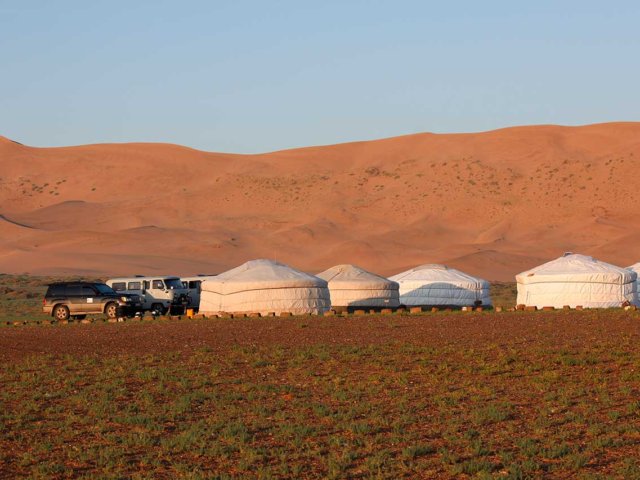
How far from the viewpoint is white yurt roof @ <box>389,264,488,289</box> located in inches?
1756

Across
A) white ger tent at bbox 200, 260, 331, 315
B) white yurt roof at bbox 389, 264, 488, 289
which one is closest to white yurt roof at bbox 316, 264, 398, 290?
white yurt roof at bbox 389, 264, 488, 289

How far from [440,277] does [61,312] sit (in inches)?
588

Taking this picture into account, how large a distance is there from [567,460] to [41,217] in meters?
106

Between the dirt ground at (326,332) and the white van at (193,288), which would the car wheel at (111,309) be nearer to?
the dirt ground at (326,332)

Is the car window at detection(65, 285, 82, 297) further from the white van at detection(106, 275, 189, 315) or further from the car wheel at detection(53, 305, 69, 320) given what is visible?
the white van at detection(106, 275, 189, 315)

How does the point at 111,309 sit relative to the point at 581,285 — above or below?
below

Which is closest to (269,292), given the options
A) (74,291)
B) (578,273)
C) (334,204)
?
(74,291)

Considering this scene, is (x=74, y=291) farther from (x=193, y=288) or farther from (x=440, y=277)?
(x=440, y=277)

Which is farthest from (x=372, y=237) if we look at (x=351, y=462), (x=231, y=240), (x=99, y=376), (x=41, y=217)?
(x=351, y=462)

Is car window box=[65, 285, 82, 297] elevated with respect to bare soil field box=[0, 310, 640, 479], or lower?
elevated

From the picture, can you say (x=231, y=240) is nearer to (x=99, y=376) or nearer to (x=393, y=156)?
(x=393, y=156)

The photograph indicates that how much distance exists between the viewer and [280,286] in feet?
122

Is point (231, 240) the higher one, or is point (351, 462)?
point (231, 240)

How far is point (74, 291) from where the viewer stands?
39219 mm
